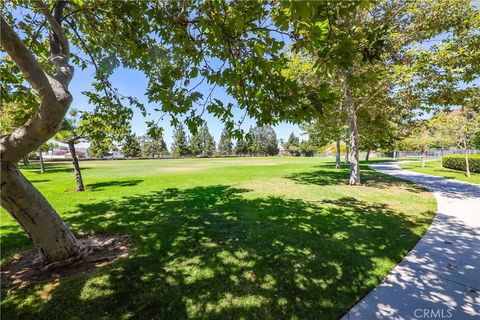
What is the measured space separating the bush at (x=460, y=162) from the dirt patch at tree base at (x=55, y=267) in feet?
80.3

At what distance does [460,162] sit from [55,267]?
27842 millimetres

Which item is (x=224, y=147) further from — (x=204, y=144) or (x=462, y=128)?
(x=462, y=128)

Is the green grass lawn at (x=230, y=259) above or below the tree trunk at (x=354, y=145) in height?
below

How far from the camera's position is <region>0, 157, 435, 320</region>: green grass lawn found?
297cm

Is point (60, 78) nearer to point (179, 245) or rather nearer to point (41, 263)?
point (41, 263)

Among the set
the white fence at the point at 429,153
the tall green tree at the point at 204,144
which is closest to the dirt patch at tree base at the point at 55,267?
the white fence at the point at 429,153

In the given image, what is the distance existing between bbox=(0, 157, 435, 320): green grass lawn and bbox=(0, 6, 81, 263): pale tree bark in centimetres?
73

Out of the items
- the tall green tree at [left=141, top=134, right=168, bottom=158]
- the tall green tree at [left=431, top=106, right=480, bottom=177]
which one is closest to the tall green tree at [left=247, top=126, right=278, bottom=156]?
the tall green tree at [left=141, top=134, right=168, bottom=158]

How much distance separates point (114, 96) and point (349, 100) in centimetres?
1095

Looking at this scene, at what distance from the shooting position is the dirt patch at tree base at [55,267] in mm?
3666

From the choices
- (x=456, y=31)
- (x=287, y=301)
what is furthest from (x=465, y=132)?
(x=287, y=301)

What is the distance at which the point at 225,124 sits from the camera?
3641mm

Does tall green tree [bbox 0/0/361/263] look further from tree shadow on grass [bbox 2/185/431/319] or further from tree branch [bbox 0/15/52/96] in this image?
tree shadow on grass [bbox 2/185/431/319]

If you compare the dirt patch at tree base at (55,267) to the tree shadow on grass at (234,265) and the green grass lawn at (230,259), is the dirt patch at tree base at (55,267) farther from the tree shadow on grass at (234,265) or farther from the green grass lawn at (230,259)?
the tree shadow on grass at (234,265)
